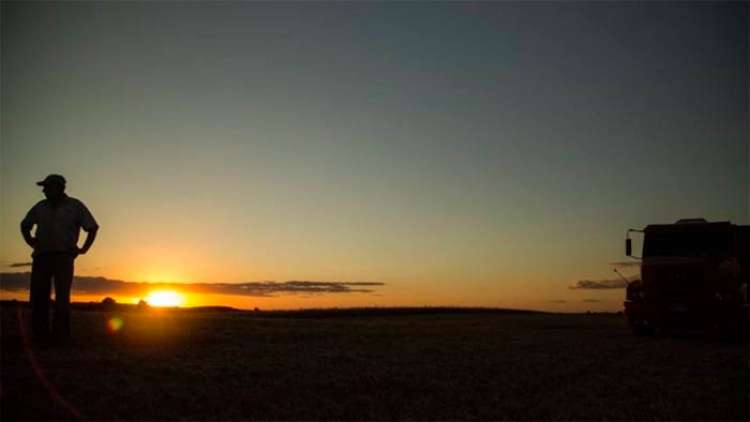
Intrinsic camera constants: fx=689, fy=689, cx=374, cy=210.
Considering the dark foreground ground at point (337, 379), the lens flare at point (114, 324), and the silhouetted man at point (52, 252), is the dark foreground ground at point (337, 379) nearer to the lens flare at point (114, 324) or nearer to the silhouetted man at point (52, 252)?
the lens flare at point (114, 324)

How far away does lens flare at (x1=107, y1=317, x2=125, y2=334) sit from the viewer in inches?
494

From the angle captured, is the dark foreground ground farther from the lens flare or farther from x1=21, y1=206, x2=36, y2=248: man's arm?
x1=21, y1=206, x2=36, y2=248: man's arm

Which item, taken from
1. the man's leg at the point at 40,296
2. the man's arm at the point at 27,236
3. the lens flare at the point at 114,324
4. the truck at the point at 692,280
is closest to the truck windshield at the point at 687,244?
the truck at the point at 692,280

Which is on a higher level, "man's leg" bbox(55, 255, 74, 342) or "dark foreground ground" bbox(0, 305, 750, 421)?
"man's leg" bbox(55, 255, 74, 342)

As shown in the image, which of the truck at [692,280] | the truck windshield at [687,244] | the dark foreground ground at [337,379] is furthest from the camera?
the truck windshield at [687,244]

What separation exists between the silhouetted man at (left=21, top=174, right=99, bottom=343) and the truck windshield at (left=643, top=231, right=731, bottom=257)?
17.7 metres

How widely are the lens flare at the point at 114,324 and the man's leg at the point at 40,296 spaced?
204cm

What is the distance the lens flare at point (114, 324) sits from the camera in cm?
1254

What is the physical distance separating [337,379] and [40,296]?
477cm

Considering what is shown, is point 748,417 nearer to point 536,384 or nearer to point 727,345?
point 536,384

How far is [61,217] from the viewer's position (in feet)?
34.0

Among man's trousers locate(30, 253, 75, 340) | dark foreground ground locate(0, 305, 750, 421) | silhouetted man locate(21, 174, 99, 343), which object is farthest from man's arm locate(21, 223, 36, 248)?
dark foreground ground locate(0, 305, 750, 421)

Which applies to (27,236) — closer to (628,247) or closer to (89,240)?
(89,240)

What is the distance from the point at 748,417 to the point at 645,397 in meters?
1.23
